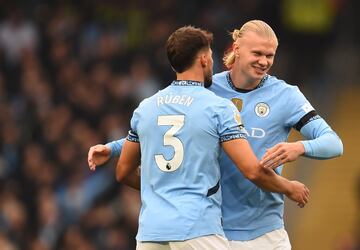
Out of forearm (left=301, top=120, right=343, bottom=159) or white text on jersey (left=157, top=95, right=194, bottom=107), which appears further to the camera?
forearm (left=301, top=120, right=343, bottom=159)

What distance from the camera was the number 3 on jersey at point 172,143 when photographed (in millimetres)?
6211

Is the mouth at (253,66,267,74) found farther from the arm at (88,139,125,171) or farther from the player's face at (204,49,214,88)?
the arm at (88,139,125,171)

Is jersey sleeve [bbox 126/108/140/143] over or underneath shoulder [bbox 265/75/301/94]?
underneath

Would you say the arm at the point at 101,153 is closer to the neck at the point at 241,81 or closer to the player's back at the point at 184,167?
the player's back at the point at 184,167

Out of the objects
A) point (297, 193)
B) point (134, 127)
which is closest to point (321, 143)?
point (297, 193)

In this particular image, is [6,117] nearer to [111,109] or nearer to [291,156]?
[111,109]

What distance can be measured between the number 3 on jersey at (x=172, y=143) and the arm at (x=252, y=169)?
0.23 m

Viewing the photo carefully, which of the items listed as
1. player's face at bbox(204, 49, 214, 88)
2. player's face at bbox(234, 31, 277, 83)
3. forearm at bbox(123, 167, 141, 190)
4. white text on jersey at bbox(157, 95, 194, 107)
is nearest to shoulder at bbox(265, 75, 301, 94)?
player's face at bbox(234, 31, 277, 83)

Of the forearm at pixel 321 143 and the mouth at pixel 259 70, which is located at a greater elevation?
the mouth at pixel 259 70

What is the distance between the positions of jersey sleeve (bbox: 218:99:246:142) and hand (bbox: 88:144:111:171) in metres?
0.87

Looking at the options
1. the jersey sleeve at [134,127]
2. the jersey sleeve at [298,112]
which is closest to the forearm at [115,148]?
the jersey sleeve at [134,127]

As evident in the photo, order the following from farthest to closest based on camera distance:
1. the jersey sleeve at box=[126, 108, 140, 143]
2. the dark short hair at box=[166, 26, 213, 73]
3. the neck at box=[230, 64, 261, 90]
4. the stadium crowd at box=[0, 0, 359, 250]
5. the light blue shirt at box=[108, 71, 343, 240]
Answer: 1. the stadium crowd at box=[0, 0, 359, 250]
2. the neck at box=[230, 64, 261, 90]
3. the light blue shirt at box=[108, 71, 343, 240]
4. the jersey sleeve at box=[126, 108, 140, 143]
5. the dark short hair at box=[166, 26, 213, 73]

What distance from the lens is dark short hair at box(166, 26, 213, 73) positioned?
632 cm

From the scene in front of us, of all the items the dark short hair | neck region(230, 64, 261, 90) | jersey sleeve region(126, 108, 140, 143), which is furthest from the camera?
neck region(230, 64, 261, 90)
